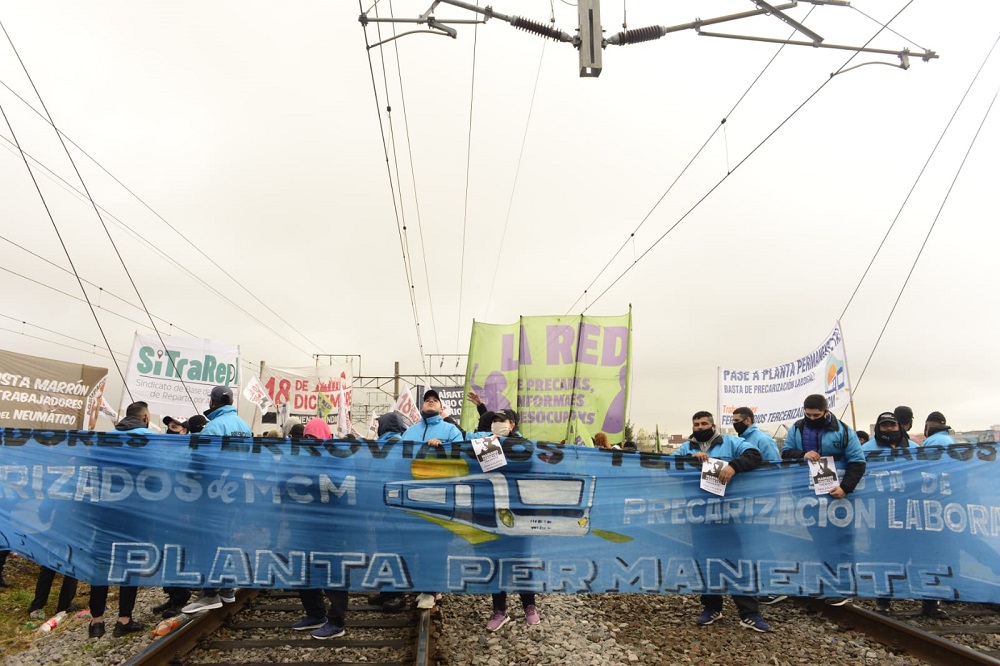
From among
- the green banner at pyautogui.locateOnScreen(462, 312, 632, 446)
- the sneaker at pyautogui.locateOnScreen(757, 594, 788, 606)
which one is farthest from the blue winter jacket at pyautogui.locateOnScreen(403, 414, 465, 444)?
the green banner at pyautogui.locateOnScreen(462, 312, 632, 446)

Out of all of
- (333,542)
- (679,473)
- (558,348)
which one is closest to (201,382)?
(558,348)

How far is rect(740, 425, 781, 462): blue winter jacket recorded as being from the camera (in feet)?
18.4

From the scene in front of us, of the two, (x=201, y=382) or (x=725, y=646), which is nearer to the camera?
(x=725, y=646)

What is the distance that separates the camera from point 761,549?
527 cm

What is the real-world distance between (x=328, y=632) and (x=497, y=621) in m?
1.34

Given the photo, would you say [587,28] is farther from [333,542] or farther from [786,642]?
[786,642]

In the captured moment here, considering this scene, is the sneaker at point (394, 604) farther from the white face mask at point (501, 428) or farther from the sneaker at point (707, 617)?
the sneaker at point (707, 617)

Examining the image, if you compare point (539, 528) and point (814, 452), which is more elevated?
point (814, 452)

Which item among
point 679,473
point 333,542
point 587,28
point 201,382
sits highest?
point 587,28

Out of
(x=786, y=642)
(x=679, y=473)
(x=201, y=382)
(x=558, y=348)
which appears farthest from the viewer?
(x=201, y=382)

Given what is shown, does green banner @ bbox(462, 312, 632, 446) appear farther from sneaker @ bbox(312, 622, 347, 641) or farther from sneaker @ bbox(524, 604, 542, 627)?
sneaker @ bbox(312, 622, 347, 641)

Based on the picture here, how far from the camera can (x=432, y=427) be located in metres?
5.66

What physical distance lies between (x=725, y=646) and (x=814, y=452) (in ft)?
5.74

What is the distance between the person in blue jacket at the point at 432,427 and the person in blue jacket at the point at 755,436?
262cm
